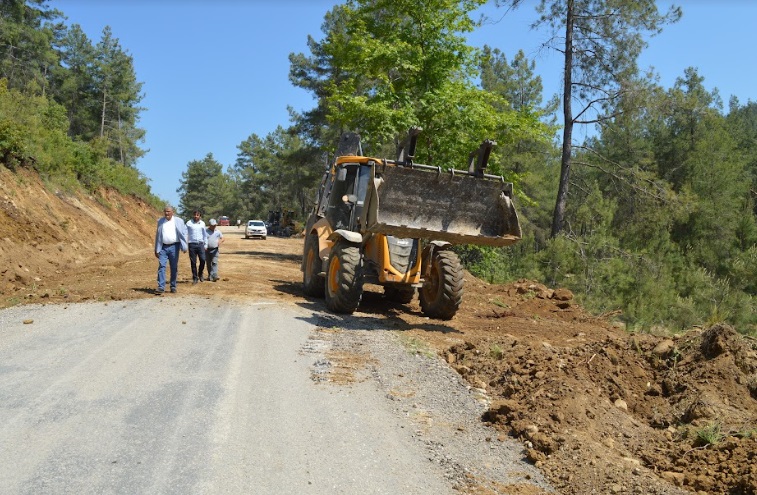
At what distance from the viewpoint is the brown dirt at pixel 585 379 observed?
5691 millimetres

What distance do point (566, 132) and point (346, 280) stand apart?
15.2 meters

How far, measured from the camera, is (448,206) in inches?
448

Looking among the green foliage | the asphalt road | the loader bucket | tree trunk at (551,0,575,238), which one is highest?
tree trunk at (551,0,575,238)

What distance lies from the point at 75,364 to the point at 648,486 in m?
6.24

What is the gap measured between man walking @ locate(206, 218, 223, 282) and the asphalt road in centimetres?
562

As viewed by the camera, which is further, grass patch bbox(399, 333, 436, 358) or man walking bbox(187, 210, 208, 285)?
man walking bbox(187, 210, 208, 285)

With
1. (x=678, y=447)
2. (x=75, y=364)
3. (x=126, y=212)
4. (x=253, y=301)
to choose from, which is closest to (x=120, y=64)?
(x=126, y=212)

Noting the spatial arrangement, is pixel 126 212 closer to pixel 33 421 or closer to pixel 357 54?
pixel 357 54

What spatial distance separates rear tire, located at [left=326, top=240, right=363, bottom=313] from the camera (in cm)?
1167

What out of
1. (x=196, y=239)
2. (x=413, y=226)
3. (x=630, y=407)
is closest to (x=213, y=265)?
(x=196, y=239)

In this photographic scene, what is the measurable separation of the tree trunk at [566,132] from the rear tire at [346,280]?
13.0 meters

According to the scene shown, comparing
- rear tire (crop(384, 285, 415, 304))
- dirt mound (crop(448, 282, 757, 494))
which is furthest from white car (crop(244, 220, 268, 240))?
→ dirt mound (crop(448, 282, 757, 494))

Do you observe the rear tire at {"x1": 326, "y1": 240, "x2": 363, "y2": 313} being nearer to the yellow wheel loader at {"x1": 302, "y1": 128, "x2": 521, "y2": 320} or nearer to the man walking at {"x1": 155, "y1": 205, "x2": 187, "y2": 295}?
the yellow wheel loader at {"x1": 302, "y1": 128, "x2": 521, "y2": 320}

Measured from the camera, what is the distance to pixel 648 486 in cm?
528
